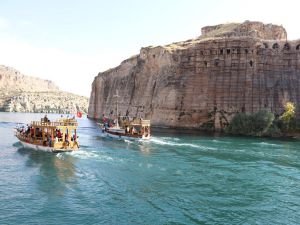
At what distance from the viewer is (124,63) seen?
433 ft

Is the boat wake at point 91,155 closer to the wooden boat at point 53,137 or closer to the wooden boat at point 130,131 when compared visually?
the wooden boat at point 53,137

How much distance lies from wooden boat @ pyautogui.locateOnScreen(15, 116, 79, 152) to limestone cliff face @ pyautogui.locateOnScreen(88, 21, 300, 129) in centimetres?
4847

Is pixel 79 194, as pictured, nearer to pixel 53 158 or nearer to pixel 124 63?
pixel 53 158

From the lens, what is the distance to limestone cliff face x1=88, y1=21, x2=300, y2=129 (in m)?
85.8

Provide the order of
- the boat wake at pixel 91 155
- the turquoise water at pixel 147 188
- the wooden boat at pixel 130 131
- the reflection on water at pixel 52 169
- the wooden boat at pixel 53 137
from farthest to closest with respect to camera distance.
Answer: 1. the wooden boat at pixel 130 131
2. the wooden boat at pixel 53 137
3. the boat wake at pixel 91 155
4. the reflection on water at pixel 52 169
5. the turquoise water at pixel 147 188

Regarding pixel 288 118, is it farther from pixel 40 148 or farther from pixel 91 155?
pixel 40 148

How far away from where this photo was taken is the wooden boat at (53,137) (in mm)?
41500

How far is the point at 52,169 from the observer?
32.1m

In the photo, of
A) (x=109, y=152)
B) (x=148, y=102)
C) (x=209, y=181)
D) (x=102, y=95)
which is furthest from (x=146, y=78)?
(x=209, y=181)

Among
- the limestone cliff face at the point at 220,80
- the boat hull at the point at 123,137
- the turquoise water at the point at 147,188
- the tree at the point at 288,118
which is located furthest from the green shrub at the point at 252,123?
the turquoise water at the point at 147,188

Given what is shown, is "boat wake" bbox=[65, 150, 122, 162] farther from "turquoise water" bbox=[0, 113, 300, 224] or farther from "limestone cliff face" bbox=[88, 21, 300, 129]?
"limestone cliff face" bbox=[88, 21, 300, 129]

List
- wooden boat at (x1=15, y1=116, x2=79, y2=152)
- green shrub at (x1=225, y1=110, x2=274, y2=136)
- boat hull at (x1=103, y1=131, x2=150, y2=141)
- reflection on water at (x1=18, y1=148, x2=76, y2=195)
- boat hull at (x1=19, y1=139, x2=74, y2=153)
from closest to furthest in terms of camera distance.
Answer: reflection on water at (x1=18, y1=148, x2=76, y2=195) → boat hull at (x1=19, y1=139, x2=74, y2=153) → wooden boat at (x1=15, y1=116, x2=79, y2=152) → boat hull at (x1=103, y1=131, x2=150, y2=141) → green shrub at (x1=225, y1=110, x2=274, y2=136)

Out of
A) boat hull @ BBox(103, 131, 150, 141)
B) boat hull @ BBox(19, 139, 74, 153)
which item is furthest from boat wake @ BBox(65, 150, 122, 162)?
boat hull @ BBox(103, 131, 150, 141)

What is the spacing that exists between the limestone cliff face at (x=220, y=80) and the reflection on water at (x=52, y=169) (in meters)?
52.4
